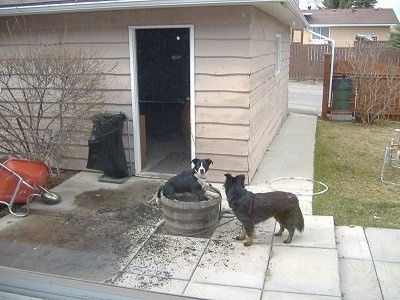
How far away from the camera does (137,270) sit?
361 cm

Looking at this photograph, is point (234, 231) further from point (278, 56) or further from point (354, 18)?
point (354, 18)

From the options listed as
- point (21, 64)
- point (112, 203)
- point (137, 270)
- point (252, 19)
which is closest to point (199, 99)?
point (252, 19)

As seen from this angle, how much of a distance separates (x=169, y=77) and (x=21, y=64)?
422cm

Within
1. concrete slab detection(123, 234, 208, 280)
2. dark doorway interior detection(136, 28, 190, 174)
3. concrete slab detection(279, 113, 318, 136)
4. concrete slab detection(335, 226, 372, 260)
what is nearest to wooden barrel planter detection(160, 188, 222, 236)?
concrete slab detection(123, 234, 208, 280)

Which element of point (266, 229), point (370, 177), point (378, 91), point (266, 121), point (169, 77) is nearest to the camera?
point (266, 229)

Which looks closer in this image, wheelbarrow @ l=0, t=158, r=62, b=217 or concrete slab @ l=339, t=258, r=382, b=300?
concrete slab @ l=339, t=258, r=382, b=300

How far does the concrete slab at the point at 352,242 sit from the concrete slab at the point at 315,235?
90mm

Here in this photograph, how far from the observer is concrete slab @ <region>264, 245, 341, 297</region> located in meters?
3.30

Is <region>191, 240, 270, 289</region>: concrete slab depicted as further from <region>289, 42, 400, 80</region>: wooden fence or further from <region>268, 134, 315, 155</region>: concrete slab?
<region>289, 42, 400, 80</region>: wooden fence

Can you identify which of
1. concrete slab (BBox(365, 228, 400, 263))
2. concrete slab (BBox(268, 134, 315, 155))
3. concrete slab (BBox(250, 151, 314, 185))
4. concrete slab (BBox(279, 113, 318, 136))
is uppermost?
concrete slab (BBox(279, 113, 318, 136))

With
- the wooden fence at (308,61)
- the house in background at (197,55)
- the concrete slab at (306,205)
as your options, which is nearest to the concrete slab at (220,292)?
the concrete slab at (306,205)

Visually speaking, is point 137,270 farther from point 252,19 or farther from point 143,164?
point 252,19

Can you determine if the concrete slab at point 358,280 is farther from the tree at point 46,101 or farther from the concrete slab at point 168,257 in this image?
the tree at point 46,101

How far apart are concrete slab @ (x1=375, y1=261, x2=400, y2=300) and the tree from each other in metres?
3.97
